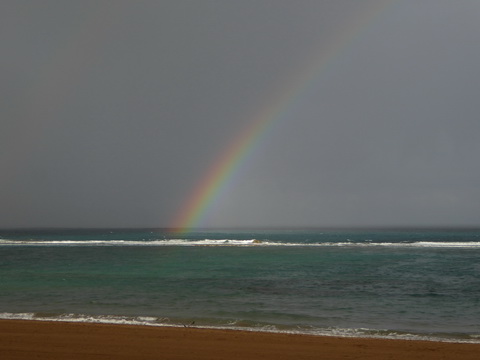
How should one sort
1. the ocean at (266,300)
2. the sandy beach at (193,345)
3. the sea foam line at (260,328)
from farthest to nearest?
the ocean at (266,300)
the sea foam line at (260,328)
the sandy beach at (193,345)

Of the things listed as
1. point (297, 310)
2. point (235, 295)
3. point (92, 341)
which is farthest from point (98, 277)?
point (92, 341)

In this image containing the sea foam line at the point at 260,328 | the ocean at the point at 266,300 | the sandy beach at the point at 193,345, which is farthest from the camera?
the ocean at the point at 266,300

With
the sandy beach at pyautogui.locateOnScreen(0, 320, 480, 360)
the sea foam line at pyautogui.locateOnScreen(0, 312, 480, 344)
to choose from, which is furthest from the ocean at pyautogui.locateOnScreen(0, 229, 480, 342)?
the sandy beach at pyautogui.locateOnScreen(0, 320, 480, 360)

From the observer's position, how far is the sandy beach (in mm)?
8570

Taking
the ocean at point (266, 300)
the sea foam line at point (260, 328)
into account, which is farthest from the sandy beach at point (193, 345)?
the ocean at point (266, 300)

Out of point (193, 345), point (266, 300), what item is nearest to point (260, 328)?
point (193, 345)

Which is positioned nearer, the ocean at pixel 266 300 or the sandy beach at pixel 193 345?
the sandy beach at pixel 193 345

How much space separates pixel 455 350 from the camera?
9242mm

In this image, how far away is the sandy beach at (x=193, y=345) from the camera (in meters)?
8.57

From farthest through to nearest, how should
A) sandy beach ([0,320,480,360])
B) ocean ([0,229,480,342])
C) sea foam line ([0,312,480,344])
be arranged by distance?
1. ocean ([0,229,480,342])
2. sea foam line ([0,312,480,344])
3. sandy beach ([0,320,480,360])

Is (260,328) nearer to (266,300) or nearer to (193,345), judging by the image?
(193,345)

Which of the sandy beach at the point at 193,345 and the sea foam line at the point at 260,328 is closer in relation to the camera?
the sandy beach at the point at 193,345

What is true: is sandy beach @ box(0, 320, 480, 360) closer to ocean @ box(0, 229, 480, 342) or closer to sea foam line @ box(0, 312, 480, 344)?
sea foam line @ box(0, 312, 480, 344)

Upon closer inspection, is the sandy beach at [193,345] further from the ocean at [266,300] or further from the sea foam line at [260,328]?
the ocean at [266,300]
